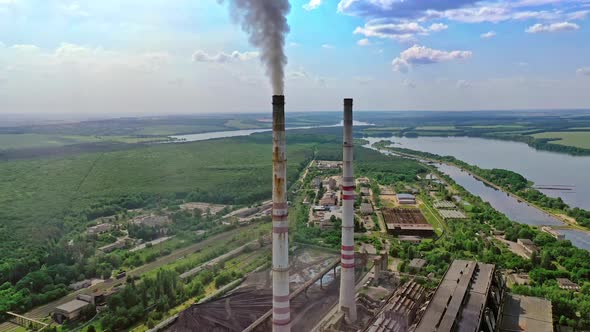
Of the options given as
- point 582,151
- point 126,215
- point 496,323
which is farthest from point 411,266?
point 582,151

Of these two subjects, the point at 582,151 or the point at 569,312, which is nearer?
the point at 569,312

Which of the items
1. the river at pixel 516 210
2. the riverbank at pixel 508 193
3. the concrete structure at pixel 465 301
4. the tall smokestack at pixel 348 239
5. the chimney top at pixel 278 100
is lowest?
the river at pixel 516 210

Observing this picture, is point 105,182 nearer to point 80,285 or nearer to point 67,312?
point 80,285

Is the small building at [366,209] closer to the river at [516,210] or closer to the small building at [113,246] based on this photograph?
the river at [516,210]

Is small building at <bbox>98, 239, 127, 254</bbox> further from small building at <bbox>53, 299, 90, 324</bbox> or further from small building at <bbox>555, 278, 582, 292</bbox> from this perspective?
small building at <bbox>555, 278, 582, 292</bbox>

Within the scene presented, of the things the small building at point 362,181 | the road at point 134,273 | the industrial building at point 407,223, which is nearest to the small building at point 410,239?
the industrial building at point 407,223

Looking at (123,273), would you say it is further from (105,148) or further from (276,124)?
(105,148)

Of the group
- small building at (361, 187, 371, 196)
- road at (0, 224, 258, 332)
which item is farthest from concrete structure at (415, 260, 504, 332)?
small building at (361, 187, 371, 196)
